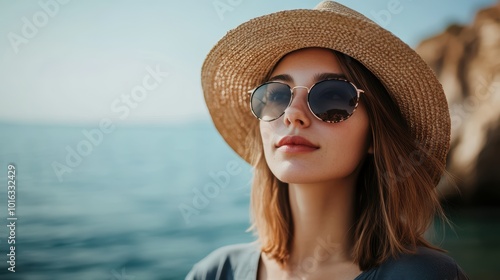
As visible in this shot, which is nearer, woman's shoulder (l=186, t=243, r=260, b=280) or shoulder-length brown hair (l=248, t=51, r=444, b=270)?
shoulder-length brown hair (l=248, t=51, r=444, b=270)

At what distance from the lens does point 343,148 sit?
1.92 m

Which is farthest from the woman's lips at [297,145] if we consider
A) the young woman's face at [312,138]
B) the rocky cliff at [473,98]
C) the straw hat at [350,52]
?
the rocky cliff at [473,98]

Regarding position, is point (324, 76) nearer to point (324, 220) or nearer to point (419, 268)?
point (324, 220)

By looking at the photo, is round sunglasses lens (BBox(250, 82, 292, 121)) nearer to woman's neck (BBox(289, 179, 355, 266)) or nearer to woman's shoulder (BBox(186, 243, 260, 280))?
woman's neck (BBox(289, 179, 355, 266))

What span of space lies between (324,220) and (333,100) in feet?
1.46

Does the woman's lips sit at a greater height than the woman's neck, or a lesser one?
greater

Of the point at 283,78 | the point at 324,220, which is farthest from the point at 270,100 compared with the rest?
the point at 324,220

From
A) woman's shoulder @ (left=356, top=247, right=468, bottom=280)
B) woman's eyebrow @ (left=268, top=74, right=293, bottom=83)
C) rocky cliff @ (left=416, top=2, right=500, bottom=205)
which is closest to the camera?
woman's shoulder @ (left=356, top=247, right=468, bottom=280)

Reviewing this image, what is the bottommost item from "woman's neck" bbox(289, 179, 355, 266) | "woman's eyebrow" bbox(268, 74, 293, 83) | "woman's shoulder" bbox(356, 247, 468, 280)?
"woman's shoulder" bbox(356, 247, 468, 280)

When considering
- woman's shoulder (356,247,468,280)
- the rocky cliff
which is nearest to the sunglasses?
woman's shoulder (356,247,468,280)

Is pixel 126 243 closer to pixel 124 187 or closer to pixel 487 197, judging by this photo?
pixel 124 187

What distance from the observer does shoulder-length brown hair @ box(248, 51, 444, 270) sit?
190 centimetres

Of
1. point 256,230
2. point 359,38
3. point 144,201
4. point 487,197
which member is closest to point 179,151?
point 144,201

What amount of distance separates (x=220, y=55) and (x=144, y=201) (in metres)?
6.09
